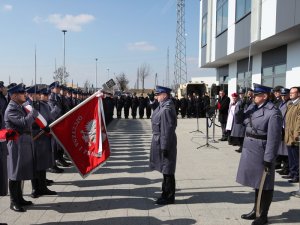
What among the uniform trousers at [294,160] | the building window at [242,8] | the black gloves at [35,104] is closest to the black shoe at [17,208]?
the black gloves at [35,104]

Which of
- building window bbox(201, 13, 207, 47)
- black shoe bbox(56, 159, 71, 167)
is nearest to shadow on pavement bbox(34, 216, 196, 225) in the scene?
black shoe bbox(56, 159, 71, 167)

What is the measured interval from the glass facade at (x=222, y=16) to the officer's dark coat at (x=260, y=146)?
75.1ft

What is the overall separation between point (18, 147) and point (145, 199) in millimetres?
2354

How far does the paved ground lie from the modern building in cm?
275

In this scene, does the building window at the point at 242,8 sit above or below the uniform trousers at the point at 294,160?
above

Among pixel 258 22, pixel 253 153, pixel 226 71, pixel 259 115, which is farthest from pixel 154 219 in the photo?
pixel 226 71

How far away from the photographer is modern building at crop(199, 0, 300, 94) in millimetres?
16062

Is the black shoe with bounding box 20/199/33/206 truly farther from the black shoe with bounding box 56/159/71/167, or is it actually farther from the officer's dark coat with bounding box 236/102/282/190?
the officer's dark coat with bounding box 236/102/282/190

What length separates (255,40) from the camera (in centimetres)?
1888

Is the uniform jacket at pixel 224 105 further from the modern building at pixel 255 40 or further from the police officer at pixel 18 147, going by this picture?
the police officer at pixel 18 147

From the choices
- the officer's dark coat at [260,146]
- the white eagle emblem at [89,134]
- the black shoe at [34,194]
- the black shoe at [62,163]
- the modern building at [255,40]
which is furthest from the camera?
the modern building at [255,40]

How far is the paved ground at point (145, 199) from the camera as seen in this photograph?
5562 millimetres

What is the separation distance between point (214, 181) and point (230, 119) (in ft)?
17.3

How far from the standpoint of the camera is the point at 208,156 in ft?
36.6
